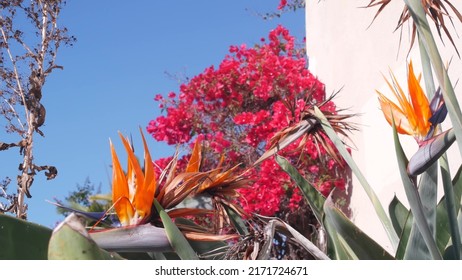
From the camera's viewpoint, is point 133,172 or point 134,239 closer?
point 134,239

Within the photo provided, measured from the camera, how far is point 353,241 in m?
2.47

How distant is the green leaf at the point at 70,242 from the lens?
138 centimetres

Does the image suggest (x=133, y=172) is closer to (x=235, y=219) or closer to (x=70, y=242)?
(x=70, y=242)

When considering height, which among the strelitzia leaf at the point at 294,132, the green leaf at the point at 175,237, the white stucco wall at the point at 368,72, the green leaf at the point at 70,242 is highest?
the white stucco wall at the point at 368,72

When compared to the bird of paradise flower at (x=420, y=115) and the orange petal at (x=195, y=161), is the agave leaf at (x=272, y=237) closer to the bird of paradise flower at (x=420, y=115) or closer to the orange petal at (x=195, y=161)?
the orange petal at (x=195, y=161)

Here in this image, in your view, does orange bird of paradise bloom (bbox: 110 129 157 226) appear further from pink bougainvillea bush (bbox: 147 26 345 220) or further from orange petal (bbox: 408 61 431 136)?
pink bougainvillea bush (bbox: 147 26 345 220)

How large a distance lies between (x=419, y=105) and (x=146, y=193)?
0.92 m

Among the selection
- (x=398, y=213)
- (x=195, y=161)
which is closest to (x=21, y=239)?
(x=195, y=161)

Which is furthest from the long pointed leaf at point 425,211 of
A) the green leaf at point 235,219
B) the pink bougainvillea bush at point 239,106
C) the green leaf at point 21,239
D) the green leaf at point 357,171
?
the pink bougainvillea bush at point 239,106

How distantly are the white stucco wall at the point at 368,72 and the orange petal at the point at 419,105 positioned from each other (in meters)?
2.71

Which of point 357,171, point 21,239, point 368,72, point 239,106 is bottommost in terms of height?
point 21,239

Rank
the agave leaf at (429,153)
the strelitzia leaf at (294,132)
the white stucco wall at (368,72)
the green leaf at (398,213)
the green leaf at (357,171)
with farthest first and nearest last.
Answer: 1. the white stucco wall at (368,72)
2. the green leaf at (398,213)
3. the strelitzia leaf at (294,132)
4. the green leaf at (357,171)
5. the agave leaf at (429,153)

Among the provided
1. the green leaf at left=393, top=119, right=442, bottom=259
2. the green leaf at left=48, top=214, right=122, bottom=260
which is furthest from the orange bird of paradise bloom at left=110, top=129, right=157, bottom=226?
the green leaf at left=393, top=119, right=442, bottom=259

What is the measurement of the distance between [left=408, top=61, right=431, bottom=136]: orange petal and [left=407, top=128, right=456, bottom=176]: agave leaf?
0.43 ft
